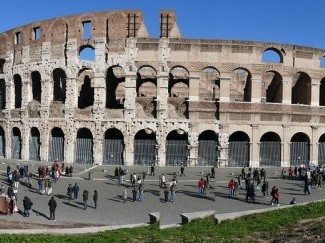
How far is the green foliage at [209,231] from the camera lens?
11961 mm

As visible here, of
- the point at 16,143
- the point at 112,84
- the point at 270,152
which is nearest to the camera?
the point at 270,152

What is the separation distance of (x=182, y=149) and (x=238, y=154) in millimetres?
4344

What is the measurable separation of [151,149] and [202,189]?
11.5 meters

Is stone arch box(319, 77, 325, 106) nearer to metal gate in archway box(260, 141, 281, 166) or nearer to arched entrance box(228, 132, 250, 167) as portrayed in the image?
metal gate in archway box(260, 141, 281, 166)

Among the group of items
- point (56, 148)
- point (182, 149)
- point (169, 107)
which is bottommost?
point (56, 148)

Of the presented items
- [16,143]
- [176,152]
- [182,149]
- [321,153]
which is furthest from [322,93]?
[16,143]

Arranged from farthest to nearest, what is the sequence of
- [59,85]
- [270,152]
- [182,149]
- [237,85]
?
[237,85]
[59,85]
[270,152]
[182,149]

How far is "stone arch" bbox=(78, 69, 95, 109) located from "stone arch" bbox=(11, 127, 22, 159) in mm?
5802

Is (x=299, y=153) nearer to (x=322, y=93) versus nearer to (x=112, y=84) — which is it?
(x=322, y=93)

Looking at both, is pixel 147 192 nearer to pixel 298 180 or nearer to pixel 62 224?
pixel 62 224

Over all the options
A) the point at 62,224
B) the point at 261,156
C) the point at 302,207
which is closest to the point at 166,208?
the point at 62,224

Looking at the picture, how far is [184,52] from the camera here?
110ft

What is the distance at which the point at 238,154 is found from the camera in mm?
34156

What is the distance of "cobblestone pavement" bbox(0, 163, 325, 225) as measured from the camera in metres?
18.3
